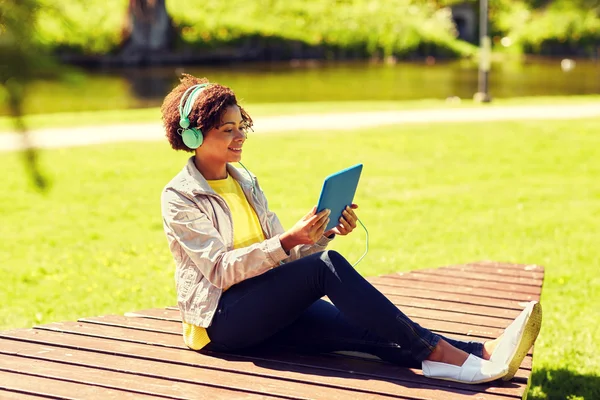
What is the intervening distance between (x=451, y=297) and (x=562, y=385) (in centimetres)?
72

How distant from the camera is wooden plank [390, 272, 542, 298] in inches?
175

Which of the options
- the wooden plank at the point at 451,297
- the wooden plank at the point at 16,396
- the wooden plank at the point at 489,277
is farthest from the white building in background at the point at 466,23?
the wooden plank at the point at 16,396

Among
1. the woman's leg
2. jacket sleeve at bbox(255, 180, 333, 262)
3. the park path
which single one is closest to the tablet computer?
jacket sleeve at bbox(255, 180, 333, 262)

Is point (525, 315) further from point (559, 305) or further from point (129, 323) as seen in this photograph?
point (559, 305)

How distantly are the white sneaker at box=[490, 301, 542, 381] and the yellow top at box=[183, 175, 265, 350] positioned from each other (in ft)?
3.46

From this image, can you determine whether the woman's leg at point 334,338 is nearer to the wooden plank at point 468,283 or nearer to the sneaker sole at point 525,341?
the sneaker sole at point 525,341

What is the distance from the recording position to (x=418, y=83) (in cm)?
2581

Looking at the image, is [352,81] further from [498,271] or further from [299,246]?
[299,246]

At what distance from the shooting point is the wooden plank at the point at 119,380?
3104 millimetres

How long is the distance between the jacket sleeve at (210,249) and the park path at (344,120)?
25.3 ft

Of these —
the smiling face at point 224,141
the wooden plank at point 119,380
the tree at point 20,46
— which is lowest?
the wooden plank at point 119,380

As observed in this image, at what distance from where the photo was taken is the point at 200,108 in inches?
136

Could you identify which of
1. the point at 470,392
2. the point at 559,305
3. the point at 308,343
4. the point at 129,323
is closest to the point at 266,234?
the point at 308,343

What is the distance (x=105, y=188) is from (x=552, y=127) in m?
6.37
